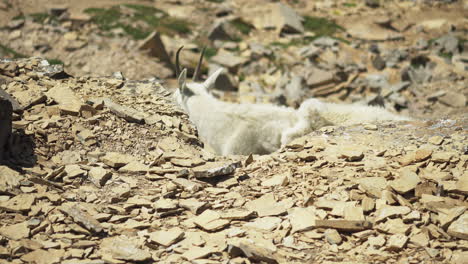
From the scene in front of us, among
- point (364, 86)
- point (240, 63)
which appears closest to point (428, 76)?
point (364, 86)

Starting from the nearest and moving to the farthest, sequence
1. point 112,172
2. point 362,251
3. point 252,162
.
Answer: point 362,251
point 112,172
point 252,162

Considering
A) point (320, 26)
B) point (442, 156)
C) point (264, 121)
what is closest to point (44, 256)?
point (442, 156)

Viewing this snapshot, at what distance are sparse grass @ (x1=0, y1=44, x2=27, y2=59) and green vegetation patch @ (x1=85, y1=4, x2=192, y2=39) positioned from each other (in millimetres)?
3064

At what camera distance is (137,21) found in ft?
55.1

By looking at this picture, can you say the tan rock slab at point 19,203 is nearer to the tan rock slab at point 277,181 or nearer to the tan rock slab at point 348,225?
the tan rock slab at point 277,181

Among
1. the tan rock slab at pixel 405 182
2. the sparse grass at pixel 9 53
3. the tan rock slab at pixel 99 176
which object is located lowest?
the sparse grass at pixel 9 53

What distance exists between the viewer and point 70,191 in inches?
178

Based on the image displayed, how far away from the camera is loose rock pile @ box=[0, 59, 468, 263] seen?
3.77 meters

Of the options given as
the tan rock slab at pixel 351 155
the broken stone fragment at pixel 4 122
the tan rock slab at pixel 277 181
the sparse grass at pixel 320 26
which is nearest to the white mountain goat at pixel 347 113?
the tan rock slab at pixel 351 155

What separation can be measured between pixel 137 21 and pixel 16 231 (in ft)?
46.0

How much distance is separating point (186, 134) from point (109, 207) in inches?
78.9

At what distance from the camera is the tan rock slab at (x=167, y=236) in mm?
3869

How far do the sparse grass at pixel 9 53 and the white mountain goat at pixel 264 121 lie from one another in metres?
8.16

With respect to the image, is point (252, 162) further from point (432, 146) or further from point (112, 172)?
point (432, 146)
